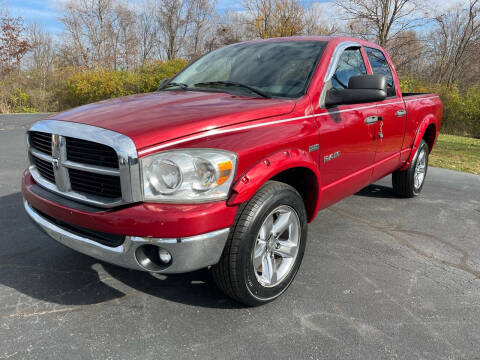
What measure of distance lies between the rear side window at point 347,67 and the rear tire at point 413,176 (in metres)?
1.71

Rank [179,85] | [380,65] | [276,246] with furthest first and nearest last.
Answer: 1. [380,65]
2. [179,85]
3. [276,246]

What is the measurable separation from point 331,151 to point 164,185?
58.1 inches

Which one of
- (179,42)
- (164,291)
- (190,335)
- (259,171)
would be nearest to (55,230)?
(164,291)

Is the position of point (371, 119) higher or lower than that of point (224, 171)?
higher

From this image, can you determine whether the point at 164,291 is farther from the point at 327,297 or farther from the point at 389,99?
the point at 389,99

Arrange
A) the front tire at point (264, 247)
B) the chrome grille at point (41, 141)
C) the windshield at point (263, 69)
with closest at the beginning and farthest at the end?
the front tire at point (264, 247), the chrome grille at point (41, 141), the windshield at point (263, 69)

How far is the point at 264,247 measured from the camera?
7.98 ft

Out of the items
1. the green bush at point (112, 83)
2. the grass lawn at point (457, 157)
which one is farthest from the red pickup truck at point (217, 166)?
the green bush at point (112, 83)

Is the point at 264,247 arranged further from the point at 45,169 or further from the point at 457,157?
the point at 457,157

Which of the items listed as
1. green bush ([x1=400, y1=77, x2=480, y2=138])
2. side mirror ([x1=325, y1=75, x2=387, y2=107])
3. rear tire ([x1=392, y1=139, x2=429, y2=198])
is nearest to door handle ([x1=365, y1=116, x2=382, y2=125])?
→ side mirror ([x1=325, y1=75, x2=387, y2=107])

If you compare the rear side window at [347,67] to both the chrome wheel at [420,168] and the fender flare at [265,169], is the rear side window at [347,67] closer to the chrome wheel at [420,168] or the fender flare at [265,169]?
the fender flare at [265,169]

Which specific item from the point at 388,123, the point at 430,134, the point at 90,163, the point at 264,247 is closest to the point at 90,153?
the point at 90,163

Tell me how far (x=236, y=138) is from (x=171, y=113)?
445 millimetres

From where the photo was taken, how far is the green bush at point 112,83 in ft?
64.1
